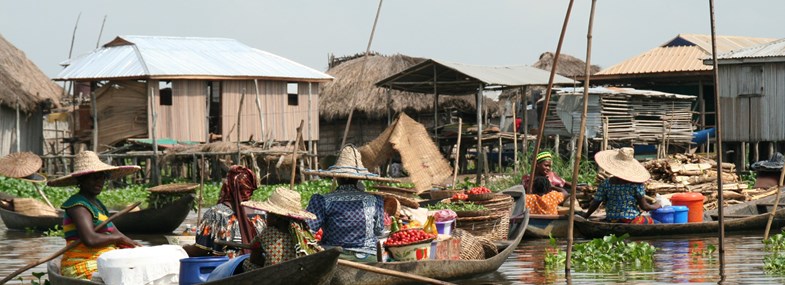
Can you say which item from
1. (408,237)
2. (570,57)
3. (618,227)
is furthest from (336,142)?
(408,237)

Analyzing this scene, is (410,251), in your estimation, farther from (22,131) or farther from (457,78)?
(22,131)

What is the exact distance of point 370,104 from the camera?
31578 mm

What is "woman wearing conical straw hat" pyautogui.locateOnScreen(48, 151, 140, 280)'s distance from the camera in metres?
8.13

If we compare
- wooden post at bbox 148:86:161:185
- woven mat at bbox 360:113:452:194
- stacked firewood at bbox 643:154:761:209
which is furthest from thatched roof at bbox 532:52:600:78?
woven mat at bbox 360:113:452:194

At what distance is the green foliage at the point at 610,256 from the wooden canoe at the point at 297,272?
4.70 m

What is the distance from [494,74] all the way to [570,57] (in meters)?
12.2

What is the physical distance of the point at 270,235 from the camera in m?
7.87

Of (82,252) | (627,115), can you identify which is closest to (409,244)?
(82,252)

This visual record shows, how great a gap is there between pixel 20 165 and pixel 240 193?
8.40 metres

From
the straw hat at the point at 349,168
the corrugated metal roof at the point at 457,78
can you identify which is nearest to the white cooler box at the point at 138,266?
the straw hat at the point at 349,168

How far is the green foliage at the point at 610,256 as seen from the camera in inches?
462

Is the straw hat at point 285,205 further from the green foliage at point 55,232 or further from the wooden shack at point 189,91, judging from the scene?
the wooden shack at point 189,91

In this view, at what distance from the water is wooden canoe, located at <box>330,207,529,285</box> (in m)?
0.22

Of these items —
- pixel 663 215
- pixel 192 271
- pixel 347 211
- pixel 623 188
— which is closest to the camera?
pixel 192 271
